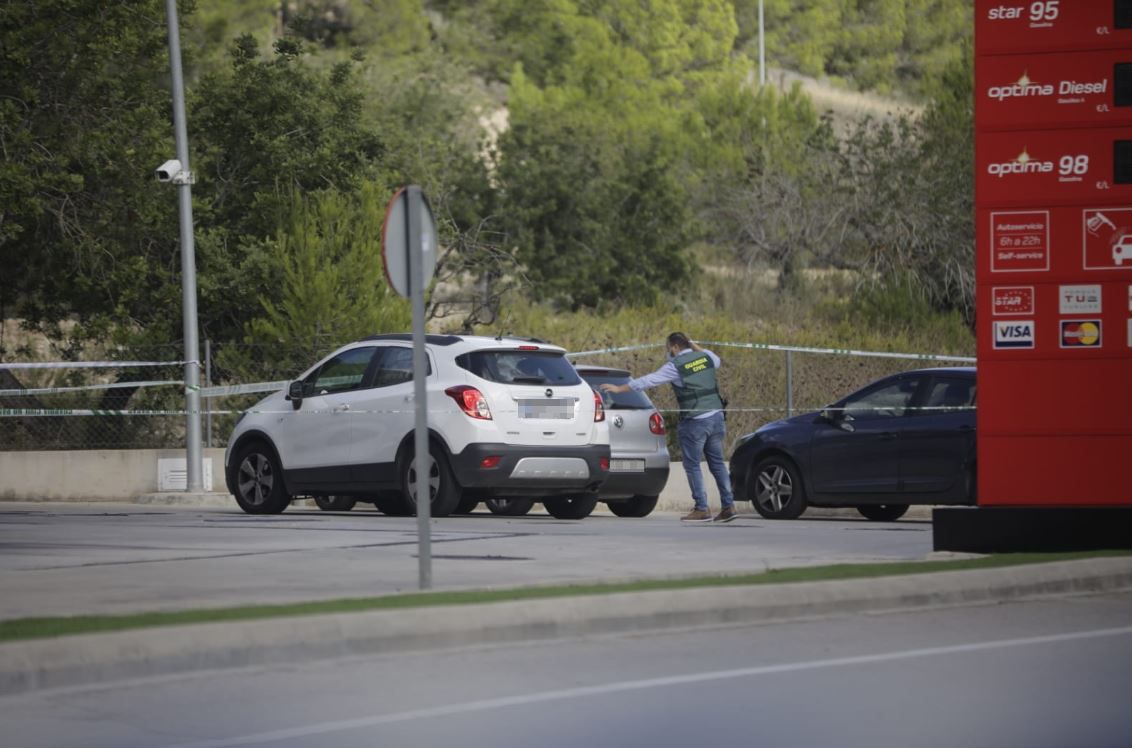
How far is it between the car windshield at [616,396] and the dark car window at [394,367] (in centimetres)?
218

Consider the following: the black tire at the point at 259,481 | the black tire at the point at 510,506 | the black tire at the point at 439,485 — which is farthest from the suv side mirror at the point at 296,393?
the black tire at the point at 510,506

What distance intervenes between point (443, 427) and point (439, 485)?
0.56 metres

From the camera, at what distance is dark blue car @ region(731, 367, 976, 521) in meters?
19.2

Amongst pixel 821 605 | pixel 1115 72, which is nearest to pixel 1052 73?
pixel 1115 72

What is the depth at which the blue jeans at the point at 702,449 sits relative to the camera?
19281 millimetres

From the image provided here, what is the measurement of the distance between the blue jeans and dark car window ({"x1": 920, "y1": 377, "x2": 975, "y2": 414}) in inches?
81.3

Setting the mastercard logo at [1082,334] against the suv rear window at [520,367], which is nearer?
the mastercard logo at [1082,334]

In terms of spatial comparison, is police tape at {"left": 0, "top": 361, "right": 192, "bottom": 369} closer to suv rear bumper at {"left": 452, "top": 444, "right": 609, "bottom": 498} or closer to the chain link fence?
the chain link fence

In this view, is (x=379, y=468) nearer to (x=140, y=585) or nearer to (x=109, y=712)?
(x=140, y=585)

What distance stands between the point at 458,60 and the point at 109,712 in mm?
78307

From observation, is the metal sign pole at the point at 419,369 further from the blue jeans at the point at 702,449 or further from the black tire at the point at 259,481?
the black tire at the point at 259,481

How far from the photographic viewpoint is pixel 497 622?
9.88m

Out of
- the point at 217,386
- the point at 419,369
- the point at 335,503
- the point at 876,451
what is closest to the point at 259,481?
the point at 335,503

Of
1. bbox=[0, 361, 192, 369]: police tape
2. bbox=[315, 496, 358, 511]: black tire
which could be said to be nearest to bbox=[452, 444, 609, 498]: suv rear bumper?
bbox=[315, 496, 358, 511]: black tire
